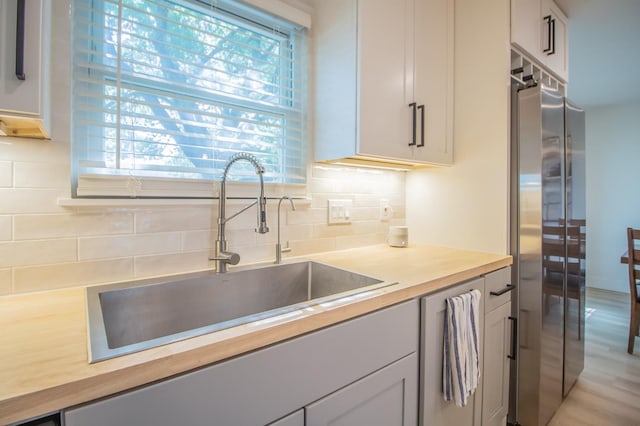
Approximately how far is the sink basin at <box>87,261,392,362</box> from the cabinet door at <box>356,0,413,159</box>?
591 mm

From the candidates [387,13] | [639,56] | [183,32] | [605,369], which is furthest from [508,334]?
[639,56]

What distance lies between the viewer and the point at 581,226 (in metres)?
1.82

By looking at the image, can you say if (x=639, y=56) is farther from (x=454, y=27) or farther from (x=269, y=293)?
(x=269, y=293)

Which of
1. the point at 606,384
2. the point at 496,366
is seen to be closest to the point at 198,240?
the point at 496,366

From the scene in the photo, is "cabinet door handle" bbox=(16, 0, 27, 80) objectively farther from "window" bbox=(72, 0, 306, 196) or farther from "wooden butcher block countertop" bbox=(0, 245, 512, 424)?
"wooden butcher block countertop" bbox=(0, 245, 512, 424)

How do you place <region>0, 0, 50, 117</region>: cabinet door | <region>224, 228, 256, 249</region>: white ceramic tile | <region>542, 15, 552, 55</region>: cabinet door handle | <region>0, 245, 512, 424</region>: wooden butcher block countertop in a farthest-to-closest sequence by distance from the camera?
1. <region>542, 15, 552, 55</region>: cabinet door handle
2. <region>224, 228, 256, 249</region>: white ceramic tile
3. <region>0, 0, 50, 117</region>: cabinet door
4. <region>0, 245, 512, 424</region>: wooden butcher block countertop

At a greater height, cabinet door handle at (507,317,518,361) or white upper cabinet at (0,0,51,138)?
white upper cabinet at (0,0,51,138)

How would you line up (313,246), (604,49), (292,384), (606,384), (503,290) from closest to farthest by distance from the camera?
(292,384) → (503,290) → (313,246) → (606,384) → (604,49)

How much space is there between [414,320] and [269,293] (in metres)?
0.57

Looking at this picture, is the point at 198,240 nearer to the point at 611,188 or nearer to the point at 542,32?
the point at 542,32

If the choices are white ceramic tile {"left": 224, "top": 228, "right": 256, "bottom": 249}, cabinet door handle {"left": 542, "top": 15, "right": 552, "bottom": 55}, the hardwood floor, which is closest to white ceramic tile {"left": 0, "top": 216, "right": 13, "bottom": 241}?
white ceramic tile {"left": 224, "top": 228, "right": 256, "bottom": 249}

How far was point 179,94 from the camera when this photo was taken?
46.9 inches

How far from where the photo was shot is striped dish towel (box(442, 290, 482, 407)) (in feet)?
3.61

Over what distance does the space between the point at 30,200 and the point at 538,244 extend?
2025 millimetres
